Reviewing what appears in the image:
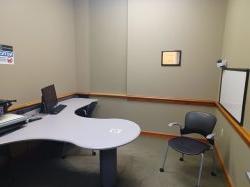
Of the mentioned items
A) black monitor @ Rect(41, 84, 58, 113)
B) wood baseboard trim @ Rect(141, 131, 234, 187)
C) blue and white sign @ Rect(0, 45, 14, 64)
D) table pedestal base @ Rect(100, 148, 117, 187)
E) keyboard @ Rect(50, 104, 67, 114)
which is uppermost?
blue and white sign @ Rect(0, 45, 14, 64)

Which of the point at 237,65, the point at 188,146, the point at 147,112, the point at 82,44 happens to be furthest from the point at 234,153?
the point at 82,44

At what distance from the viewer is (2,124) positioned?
6.02ft

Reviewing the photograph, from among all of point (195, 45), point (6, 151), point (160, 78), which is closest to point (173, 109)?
point (160, 78)

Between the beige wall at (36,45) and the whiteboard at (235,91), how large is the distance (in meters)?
2.73

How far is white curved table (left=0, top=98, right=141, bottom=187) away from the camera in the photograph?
68.1 inches

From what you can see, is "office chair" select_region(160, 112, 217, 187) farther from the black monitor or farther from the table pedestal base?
the black monitor

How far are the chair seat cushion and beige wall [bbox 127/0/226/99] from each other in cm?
118

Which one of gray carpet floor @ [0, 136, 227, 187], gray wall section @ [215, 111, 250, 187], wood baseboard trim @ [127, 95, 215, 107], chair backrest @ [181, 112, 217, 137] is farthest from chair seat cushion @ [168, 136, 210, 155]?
wood baseboard trim @ [127, 95, 215, 107]

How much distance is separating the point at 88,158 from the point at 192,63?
2.33 metres

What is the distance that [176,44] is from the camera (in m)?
3.33

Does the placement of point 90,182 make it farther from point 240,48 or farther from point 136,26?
point 136,26

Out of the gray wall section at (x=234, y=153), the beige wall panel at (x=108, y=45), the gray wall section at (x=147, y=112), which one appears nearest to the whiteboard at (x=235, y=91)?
Answer: the gray wall section at (x=234, y=153)

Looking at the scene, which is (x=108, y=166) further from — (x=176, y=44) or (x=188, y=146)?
(x=176, y=44)

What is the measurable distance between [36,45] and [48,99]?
870 millimetres
